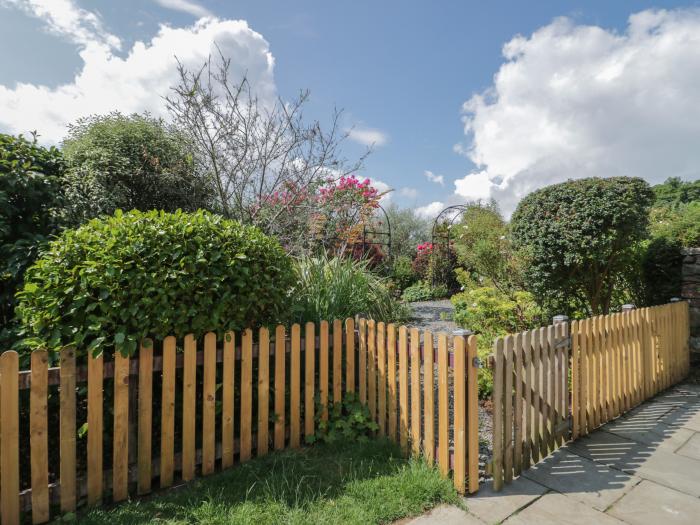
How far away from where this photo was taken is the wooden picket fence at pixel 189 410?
221 cm

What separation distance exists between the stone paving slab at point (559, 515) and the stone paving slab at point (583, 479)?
0.26ft

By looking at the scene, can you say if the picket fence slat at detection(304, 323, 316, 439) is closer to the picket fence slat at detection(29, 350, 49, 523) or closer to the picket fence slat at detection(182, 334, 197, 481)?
the picket fence slat at detection(182, 334, 197, 481)

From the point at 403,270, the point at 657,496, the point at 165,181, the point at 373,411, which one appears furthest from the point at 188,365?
the point at 403,270

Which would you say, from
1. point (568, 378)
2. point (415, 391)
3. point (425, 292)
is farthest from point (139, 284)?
point (425, 292)

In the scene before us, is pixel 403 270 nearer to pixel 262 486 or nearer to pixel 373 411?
pixel 373 411

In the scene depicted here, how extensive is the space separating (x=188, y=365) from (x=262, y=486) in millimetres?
891

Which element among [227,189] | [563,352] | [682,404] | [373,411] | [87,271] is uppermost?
[227,189]

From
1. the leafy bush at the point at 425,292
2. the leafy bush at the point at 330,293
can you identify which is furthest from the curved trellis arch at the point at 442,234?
the leafy bush at the point at 330,293

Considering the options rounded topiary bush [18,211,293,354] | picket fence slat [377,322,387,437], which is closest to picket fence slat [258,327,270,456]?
rounded topiary bush [18,211,293,354]

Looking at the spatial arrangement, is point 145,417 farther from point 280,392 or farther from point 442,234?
point 442,234

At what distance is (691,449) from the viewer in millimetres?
3074

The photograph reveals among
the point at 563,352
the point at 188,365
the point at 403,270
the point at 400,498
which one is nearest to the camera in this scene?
the point at 400,498

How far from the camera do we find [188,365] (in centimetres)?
256

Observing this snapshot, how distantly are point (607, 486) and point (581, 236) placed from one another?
10.5 feet
